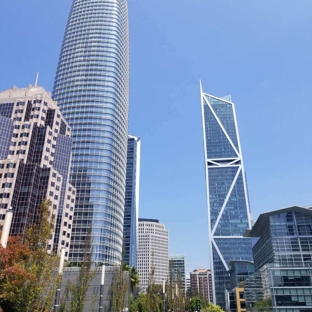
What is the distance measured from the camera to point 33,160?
345ft

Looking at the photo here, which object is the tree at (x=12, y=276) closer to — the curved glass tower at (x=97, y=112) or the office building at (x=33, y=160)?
the office building at (x=33, y=160)

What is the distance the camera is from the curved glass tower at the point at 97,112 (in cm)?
12625

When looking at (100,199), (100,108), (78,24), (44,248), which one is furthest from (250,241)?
(44,248)

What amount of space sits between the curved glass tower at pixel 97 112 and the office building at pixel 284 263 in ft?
206

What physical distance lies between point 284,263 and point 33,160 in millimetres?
83710

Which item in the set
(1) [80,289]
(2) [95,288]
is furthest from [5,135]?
(1) [80,289]

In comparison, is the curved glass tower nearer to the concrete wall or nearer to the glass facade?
the glass facade

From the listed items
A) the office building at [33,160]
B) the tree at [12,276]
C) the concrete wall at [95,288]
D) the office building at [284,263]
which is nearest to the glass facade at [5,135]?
the office building at [33,160]

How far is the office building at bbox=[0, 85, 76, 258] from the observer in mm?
92062

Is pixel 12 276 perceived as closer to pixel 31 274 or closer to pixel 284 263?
pixel 31 274

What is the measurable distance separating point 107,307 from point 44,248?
679 inches

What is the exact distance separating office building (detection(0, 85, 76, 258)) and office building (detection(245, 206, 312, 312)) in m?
56.9

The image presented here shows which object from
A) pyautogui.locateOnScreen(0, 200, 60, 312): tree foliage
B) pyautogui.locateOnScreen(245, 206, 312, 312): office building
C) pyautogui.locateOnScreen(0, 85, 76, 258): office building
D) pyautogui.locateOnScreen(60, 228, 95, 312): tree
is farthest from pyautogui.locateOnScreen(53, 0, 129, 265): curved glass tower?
pyautogui.locateOnScreen(0, 200, 60, 312): tree foliage

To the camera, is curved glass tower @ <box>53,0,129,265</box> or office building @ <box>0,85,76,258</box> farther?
curved glass tower @ <box>53,0,129,265</box>
